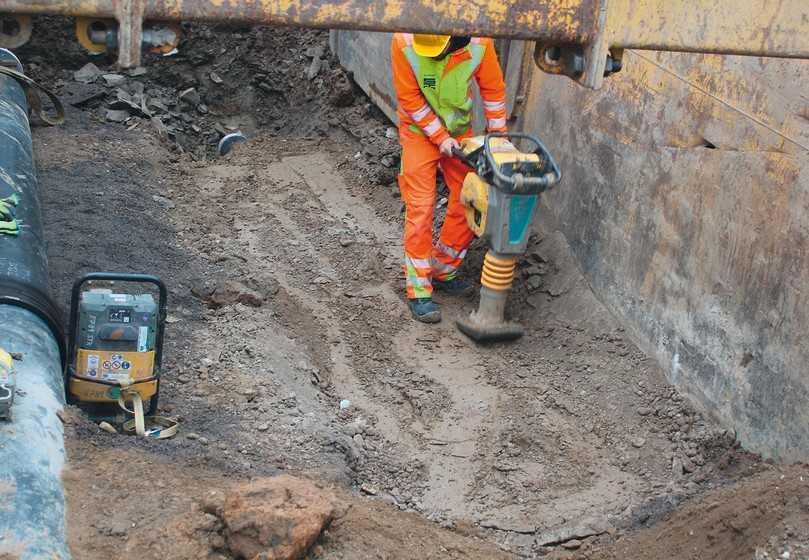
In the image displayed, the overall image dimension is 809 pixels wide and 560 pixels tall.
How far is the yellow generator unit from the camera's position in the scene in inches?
201

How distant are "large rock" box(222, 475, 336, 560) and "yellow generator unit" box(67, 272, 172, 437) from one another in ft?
3.53

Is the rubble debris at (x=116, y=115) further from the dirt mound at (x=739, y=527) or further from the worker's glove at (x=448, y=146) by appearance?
the dirt mound at (x=739, y=527)

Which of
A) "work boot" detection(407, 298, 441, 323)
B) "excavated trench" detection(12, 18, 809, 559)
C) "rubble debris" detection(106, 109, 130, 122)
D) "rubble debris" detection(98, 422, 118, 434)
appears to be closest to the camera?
"excavated trench" detection(12, 18, 809, 559)

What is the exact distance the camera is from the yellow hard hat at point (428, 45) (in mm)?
6605

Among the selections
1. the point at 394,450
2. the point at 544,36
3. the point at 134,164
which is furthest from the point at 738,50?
the point at 134,164

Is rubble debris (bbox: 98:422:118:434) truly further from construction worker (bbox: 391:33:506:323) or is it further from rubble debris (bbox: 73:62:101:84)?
rubble debris (bbox: 73:62:101:84)

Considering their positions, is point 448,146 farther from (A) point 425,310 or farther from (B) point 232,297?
(B) point 232,297

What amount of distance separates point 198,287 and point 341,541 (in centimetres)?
324

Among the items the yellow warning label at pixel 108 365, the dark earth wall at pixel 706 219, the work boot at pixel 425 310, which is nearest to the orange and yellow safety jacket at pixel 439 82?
the dark earth wall at pixel 706 219

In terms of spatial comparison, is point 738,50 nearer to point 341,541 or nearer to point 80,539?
point 341,541

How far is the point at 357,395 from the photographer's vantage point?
6.30 meters

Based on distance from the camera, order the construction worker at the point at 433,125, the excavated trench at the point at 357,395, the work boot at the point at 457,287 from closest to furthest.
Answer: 1. the excavated trench at the point at 357,395
2. the construction worker at the point at 433,125
3. the work boot at the point at 457,287

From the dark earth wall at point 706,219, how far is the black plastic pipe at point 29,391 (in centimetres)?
341

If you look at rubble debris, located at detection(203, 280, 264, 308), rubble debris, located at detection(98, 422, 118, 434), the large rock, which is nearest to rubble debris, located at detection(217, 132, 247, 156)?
rubble debris, located at detection(203, 280, 264, 308)
